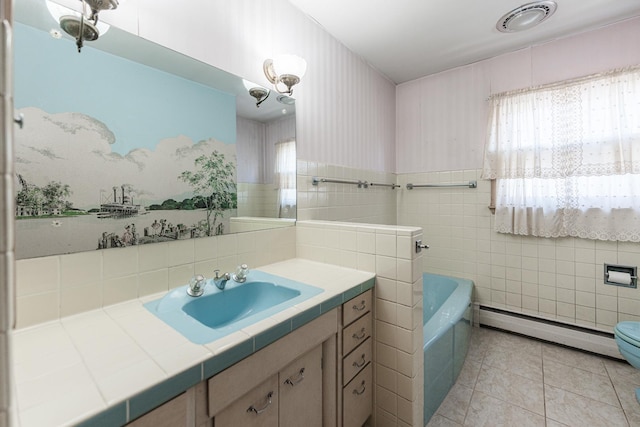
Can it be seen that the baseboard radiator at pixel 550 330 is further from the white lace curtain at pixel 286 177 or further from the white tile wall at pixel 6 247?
the white tile wall at pixel 6 247

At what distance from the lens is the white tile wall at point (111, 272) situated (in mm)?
822

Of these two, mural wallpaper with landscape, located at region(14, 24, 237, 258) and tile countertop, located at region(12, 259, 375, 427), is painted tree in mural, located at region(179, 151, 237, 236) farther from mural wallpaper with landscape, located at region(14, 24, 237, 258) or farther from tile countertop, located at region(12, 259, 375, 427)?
tile countertop, located at region(12, 259, 375, 427)

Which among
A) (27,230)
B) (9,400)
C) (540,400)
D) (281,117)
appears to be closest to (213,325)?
(27,230)

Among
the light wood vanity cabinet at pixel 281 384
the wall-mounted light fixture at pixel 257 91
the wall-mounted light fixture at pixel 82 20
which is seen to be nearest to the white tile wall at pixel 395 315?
the light wood vanity cabinet at pixel 281 384

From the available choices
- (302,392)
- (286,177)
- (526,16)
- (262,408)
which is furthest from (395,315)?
(526,16)

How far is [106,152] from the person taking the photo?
0.96m

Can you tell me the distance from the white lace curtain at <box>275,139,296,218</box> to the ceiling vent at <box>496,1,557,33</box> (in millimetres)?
1705

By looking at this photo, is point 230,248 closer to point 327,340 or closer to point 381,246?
point 327,340

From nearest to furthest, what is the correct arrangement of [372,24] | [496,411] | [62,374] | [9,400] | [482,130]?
1. [9,400]
2. [62,374]
3. [496,411]
4. [372,24]
5. [482,130]

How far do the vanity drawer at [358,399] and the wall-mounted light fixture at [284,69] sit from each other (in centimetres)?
155

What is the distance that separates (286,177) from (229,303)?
838 millimetres

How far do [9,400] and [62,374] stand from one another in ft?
1.77

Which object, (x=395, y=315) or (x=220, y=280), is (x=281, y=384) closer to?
(x=220, y=280)

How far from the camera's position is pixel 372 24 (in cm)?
190
